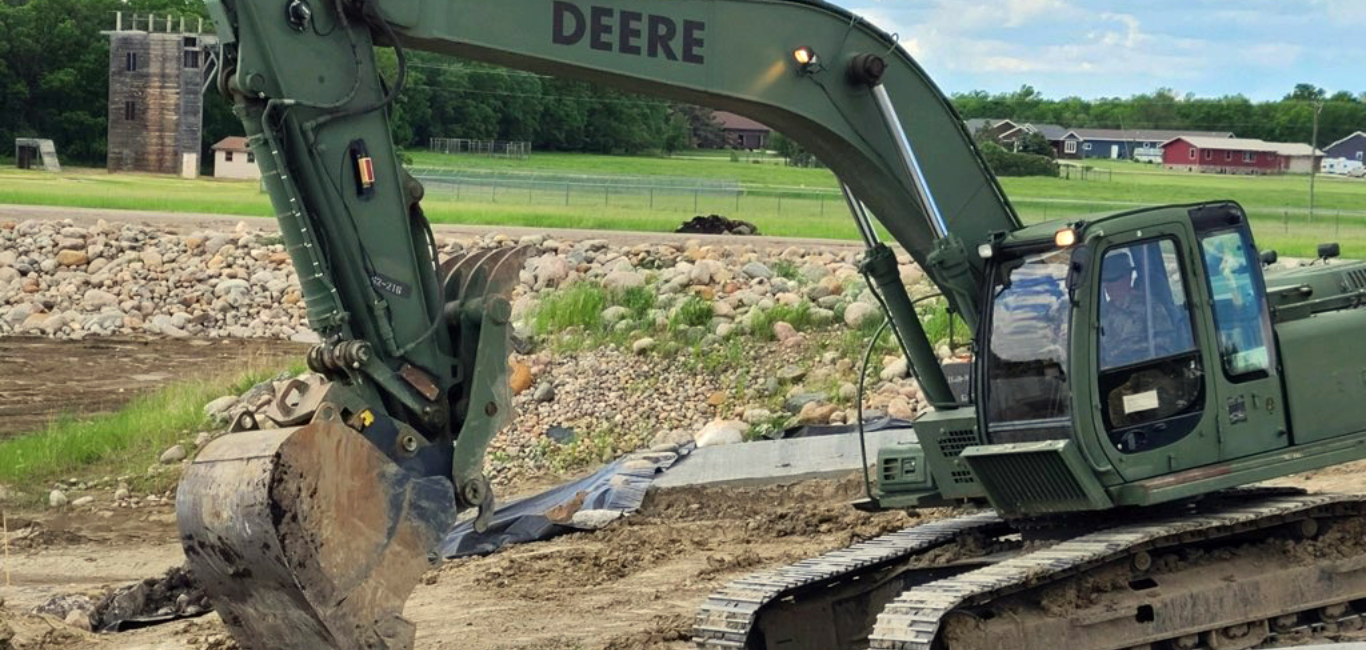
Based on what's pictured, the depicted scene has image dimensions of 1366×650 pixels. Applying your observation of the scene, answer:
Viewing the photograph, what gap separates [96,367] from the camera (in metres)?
28.8

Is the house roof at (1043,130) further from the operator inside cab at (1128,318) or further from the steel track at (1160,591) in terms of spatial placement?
the operator inside cab at (1128,318)

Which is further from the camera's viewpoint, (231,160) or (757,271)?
(231,160)

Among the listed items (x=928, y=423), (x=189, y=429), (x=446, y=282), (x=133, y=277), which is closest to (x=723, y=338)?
(x=189, y=429)

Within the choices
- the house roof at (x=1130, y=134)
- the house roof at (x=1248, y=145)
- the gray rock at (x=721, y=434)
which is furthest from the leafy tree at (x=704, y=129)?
the gray rock at (x=721, y=434)

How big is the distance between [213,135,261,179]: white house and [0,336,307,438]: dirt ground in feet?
164

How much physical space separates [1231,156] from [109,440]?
240 feet

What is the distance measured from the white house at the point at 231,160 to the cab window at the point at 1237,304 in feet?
240

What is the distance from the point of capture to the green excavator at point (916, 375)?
27.9 ft

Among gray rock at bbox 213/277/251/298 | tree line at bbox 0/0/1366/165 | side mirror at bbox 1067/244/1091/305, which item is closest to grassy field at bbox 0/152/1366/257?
tree line at bbox 0/0/1366/165

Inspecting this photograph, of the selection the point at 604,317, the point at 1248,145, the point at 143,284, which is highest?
the point at 1248,145

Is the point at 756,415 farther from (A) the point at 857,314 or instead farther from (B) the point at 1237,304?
(B) the point at 1237,304

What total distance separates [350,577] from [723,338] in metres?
14.2

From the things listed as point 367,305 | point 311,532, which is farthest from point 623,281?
point 311,532

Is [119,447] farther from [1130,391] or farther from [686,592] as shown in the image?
[1130,391]
